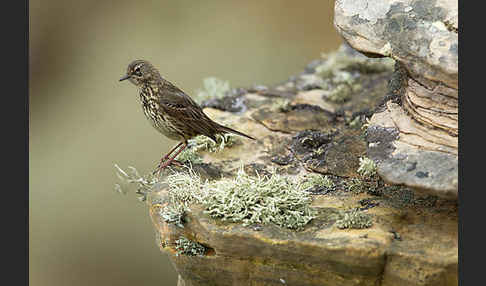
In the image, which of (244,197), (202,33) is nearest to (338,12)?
(244,197)

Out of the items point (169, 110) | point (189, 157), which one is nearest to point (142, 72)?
point (169, 110)

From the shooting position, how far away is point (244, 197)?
4805 mm

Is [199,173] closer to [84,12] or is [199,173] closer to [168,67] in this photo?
[168,67]

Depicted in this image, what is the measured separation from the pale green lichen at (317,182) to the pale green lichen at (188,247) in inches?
46.9

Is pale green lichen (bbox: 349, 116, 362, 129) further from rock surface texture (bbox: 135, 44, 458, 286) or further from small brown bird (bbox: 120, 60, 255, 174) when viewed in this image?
small brown bird (bbox: 120, 60, 255, 174)

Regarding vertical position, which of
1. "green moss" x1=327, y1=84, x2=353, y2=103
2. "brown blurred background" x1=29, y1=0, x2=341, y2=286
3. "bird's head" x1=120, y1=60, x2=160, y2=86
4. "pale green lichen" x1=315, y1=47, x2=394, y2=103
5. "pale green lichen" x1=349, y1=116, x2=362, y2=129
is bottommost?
"brown blurred background" x1=29, y1=0, x2=341, y2=286

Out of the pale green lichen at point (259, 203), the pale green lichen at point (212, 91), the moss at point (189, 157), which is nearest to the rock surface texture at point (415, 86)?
the pale green lichen at point (259, 203)

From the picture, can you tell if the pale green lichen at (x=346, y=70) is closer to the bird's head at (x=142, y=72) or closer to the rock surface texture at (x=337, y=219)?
the rock surface texture at (x=337, y=219)

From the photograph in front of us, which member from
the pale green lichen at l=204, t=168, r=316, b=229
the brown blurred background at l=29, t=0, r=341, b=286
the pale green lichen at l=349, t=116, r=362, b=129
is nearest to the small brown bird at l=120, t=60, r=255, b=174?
the pale green lichen at l=204, t=168, r=316, b=229

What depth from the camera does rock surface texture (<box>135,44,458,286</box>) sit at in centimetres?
425

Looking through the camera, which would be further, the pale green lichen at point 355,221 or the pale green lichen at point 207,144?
the pale green lichen at point 207,144

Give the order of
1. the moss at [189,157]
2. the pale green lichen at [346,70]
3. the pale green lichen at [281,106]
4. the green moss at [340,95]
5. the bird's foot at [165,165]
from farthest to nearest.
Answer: the pale green lichen at [346,70] → the green moss at [340,95] → the pale green lichen at [281,106] → the moss at [189,157] → the bird's foot at [165,165]

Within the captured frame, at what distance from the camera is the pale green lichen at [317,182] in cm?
547

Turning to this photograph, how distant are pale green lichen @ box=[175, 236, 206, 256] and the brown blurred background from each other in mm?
4284
